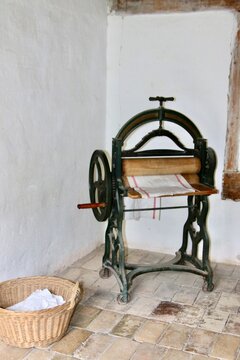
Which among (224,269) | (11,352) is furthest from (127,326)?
(224,269)

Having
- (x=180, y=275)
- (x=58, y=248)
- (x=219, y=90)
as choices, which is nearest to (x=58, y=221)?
(x=58, y=248)

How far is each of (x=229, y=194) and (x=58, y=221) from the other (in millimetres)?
1352

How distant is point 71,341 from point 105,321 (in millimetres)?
271

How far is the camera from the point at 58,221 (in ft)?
10.1

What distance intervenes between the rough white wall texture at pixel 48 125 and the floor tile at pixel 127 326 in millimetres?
742

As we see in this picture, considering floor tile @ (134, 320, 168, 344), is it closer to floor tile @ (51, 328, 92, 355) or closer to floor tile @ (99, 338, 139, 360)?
floor tile @ (99, 338, 139, 360)

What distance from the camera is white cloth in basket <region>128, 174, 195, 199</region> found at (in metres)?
2.55

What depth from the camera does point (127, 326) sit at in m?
2.38

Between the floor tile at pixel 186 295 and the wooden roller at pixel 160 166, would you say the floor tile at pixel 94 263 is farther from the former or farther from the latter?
the wooden roller at pixel 160 166

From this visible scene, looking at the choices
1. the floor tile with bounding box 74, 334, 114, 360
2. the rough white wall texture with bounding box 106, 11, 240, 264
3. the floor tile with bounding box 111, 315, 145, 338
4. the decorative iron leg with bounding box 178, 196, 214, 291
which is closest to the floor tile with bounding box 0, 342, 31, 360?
the floor tile with bounding box 74, 334, 114, 360

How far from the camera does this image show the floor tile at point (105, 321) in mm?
2354

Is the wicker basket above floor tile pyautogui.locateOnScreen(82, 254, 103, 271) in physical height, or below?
above

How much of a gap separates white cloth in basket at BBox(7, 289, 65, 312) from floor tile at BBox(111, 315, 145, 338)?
35cm

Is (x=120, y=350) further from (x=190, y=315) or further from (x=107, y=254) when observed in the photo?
(x=107, y=254)
